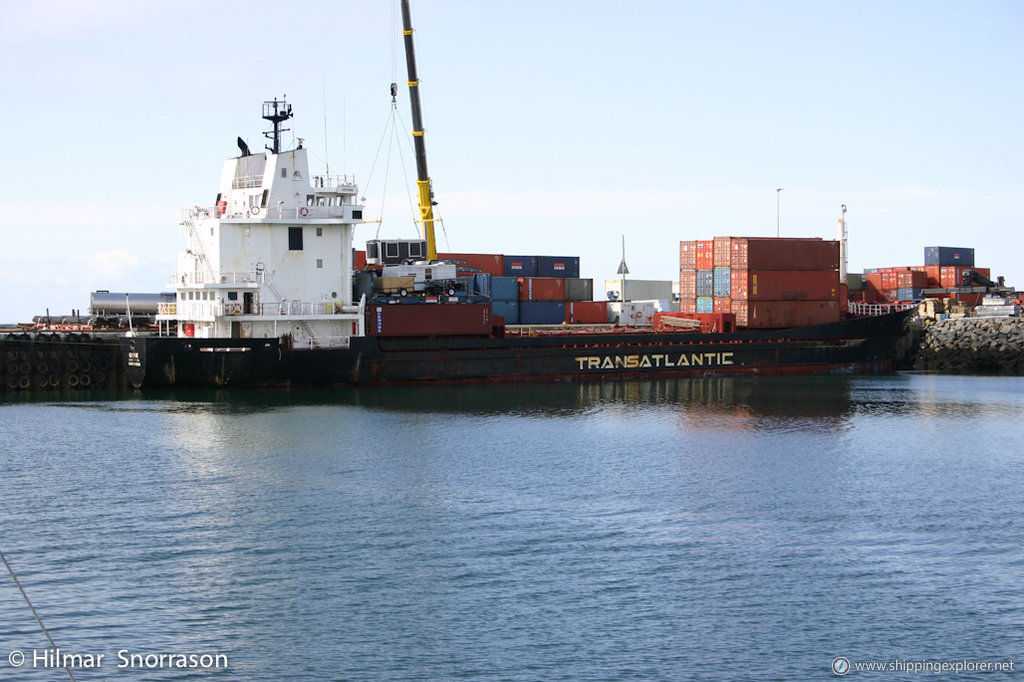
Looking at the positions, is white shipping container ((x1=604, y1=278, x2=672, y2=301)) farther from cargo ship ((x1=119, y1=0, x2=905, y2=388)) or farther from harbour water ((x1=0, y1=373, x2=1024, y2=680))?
harbour water ((x1=0, y1=373, x2=1024, y2=680))

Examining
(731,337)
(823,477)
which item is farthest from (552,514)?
(731,337)

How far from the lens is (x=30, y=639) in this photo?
580 inches

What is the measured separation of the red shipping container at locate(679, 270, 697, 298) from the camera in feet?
175

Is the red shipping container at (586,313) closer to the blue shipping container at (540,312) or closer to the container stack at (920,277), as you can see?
the blue shipping container at (540,312)

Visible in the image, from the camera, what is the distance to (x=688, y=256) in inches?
2130

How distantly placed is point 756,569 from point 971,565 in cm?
403

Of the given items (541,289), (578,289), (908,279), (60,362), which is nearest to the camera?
(60,362)

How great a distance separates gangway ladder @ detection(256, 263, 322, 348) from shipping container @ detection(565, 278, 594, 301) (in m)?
15.9

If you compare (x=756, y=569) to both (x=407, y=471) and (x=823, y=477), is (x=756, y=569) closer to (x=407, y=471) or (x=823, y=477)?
(x=823, y=477)

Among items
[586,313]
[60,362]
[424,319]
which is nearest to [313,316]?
[424,319]

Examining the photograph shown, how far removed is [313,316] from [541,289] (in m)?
14.7

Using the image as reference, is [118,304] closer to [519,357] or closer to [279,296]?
[279,296]

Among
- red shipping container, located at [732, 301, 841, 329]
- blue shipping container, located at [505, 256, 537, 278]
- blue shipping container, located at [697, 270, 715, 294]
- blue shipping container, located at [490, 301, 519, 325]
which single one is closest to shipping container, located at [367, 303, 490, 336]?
blue shipping container, located at [490, 301, 519, 325]

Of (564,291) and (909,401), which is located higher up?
(564,291)
